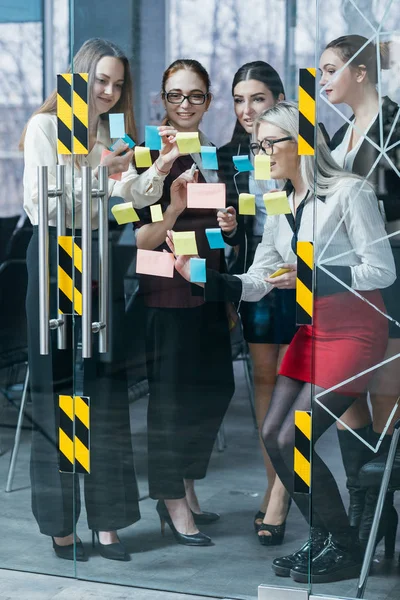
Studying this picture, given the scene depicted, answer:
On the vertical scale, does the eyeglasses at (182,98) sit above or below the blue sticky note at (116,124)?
above

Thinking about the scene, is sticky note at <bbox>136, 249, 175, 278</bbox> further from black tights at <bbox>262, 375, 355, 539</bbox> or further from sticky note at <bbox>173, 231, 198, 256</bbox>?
black tights at <bbox>262, 375, 355, 539</bbox>

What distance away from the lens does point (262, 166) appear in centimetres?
321

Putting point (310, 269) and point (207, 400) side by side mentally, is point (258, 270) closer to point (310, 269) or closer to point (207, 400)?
point (310, 269)

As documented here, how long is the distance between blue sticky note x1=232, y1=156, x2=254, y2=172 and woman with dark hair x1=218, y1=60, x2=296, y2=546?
0.04ft

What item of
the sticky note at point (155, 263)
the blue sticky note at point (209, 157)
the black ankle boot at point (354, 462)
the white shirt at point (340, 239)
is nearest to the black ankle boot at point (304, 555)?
the black ankle boot at point (354, 462)

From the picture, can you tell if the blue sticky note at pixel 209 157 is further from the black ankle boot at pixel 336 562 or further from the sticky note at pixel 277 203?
the black ankle boot at pixel 336 562

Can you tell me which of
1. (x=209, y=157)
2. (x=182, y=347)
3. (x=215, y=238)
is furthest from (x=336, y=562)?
(x=209, y=157)

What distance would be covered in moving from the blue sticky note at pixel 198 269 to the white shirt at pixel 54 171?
9.8 inches

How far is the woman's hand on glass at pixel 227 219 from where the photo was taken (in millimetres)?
3246

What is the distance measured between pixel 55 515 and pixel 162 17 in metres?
1.68

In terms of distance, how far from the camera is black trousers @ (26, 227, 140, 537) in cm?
350

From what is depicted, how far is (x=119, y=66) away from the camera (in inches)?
130

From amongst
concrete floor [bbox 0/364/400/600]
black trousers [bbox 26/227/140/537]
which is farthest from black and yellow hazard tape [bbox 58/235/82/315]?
concrete floor [bbox 0/364/400/600]

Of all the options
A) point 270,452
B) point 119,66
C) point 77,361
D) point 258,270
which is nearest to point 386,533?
point 270,452
